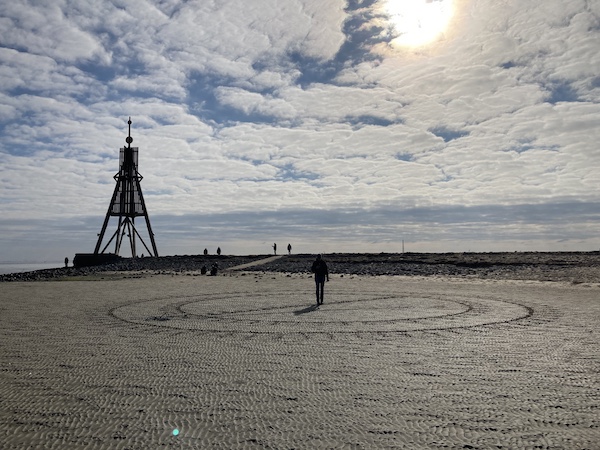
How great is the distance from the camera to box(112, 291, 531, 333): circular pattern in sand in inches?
582

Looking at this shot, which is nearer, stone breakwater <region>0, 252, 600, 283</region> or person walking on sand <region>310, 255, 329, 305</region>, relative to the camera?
person walking on sand <region>310, 255, 329, 305</region>

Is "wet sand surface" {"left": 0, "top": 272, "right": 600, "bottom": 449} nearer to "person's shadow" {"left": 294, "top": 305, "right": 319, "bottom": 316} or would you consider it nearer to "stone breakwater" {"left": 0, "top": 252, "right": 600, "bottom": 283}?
"person's shadow" {"left": 294, "top": 305, "right": 319, "bottom": 316}

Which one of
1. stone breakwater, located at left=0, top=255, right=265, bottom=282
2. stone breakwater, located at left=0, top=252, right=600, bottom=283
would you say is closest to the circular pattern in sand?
stone breakwater, located at left=0, top=252, right=600, bottom=283

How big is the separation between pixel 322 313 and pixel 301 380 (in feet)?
31.1

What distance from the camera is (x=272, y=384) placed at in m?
8.30

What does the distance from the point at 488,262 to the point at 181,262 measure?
3234cm

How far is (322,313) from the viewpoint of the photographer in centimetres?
1797

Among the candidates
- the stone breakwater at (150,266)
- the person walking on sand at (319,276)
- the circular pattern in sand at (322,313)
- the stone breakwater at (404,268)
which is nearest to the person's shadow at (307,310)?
the circular pattern in sand at (322,313)

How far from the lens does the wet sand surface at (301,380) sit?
6.05 meters

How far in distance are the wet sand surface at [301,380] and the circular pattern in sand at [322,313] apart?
0.42 ft

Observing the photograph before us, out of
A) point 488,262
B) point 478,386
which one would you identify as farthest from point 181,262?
point 478,386

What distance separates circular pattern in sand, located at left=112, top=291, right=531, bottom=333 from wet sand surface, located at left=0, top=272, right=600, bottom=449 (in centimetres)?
13

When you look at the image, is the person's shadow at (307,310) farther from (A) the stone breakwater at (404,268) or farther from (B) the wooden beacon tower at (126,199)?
(B) the wooden beacon tower at (126,199)

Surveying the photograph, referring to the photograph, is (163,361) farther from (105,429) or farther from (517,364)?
(517,364)
